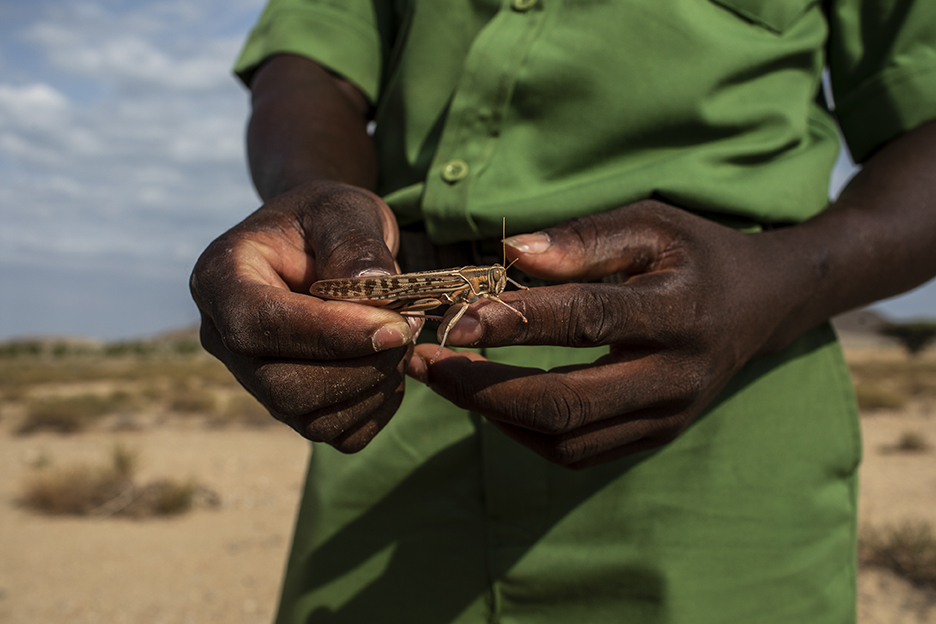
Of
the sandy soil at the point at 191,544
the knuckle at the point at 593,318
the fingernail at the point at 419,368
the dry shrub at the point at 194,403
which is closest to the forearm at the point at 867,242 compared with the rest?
the knuckle at the point at 593,318

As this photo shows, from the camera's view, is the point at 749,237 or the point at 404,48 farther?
the point at 404,48

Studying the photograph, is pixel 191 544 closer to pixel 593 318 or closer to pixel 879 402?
pixel 593 318

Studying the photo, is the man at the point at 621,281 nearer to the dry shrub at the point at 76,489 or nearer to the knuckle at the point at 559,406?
Answer: the knuckle at the point at 559,406

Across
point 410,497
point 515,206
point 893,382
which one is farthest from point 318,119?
point 893,382

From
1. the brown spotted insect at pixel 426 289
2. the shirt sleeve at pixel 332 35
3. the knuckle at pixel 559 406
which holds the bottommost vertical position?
the knuckle at pixel 559 406

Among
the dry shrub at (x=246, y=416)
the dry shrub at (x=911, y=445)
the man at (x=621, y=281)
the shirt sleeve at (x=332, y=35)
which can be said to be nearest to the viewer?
the man at (x=621, y=281)

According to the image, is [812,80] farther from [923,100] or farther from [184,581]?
[184,581]

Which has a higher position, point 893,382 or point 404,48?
point 404,48
